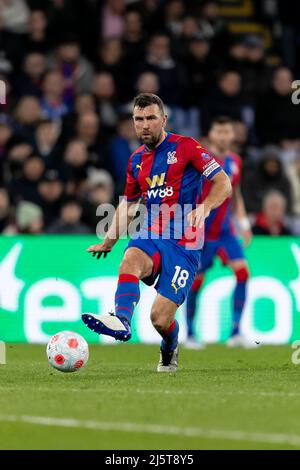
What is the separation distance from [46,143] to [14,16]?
2.67 metres

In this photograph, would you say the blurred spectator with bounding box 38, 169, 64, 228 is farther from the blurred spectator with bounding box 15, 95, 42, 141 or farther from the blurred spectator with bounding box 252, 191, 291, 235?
the blurred spectator with bounding box 252, 191, 291, 235

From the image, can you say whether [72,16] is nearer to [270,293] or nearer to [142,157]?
[270,293]

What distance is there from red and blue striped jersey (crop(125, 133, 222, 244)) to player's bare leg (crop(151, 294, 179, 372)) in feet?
1.79

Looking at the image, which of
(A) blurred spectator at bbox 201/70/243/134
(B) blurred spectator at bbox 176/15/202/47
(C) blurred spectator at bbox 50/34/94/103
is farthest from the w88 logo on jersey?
(B) blurred spectator at bbox 176/15/202/47

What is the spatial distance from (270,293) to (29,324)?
2.89 metres

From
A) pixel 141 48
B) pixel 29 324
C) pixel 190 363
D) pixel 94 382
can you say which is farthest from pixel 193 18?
pixel 94 382

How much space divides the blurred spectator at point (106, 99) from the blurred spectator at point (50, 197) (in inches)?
75.9

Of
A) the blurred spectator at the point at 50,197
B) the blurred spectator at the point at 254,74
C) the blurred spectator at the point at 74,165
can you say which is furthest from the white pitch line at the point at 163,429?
the blurred spectator at the point at 254,74

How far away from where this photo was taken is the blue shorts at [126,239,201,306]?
397 inches

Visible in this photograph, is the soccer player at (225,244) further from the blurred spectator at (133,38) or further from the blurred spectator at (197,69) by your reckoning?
the blurred spectator at (133,38)

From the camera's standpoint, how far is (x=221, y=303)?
15.2 metres

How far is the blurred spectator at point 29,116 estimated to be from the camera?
17.3 meters

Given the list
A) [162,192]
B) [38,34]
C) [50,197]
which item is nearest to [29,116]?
[50,197]

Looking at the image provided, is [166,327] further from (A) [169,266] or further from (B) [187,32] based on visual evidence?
(B) [187,32]
